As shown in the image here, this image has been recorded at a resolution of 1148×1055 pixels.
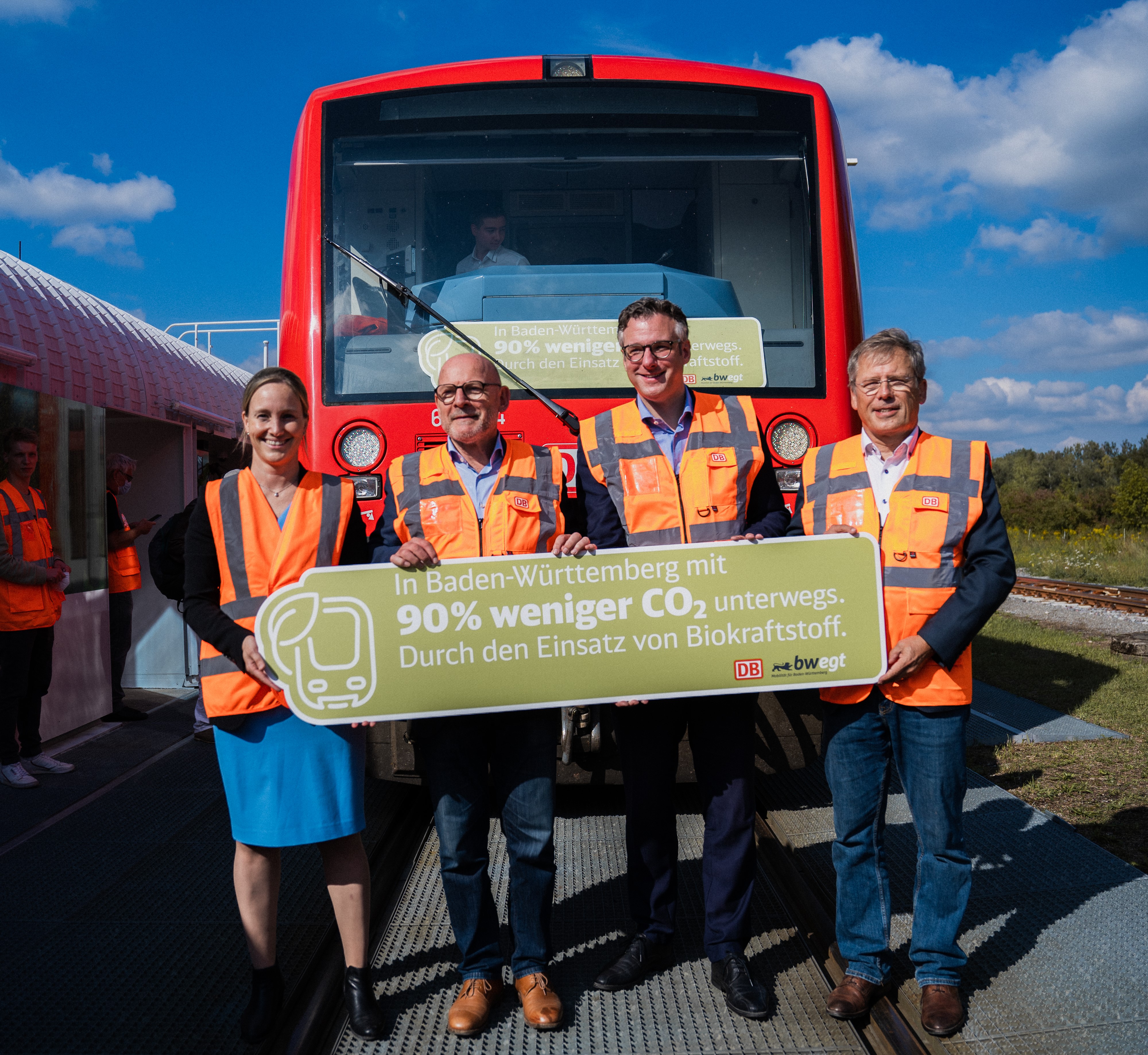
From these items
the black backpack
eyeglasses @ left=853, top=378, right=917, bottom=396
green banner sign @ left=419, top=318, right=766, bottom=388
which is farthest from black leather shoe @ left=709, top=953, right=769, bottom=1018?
green banner sign @ left=419, top=318, right=766, bottom=388

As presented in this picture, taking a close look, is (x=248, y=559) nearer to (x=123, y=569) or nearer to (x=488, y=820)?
(x=488, y=820)

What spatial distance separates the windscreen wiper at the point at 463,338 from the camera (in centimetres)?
336

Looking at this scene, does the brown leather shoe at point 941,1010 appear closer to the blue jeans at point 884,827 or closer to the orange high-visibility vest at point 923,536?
the blue jeans at point 884,827

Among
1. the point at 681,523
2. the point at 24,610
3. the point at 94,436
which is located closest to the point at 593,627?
the point at 681,523

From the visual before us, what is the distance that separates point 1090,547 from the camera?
92.1ft

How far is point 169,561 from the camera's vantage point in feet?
8.70

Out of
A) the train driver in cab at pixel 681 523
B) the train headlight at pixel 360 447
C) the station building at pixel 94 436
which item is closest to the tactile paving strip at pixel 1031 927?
the train driver in cab at pixel 681 523

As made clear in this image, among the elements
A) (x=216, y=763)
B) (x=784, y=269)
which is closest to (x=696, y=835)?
(x=784, y=269)

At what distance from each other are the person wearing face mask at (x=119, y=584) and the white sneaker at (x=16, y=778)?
1687 mm

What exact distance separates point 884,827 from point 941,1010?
0.49 meters

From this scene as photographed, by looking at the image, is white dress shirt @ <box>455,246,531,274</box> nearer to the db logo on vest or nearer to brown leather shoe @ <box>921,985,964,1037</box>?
the db logo on vest

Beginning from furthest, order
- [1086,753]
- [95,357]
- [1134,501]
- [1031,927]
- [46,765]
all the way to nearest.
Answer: [1134,501], [95,357], [1086,753], [46,765], [1031,927]

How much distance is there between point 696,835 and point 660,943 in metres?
1.26

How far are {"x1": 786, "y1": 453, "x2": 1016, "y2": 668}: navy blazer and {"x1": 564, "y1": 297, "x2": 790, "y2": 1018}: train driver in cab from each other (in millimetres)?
529
